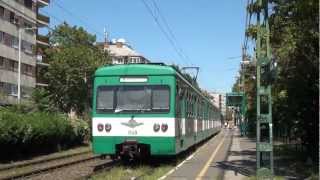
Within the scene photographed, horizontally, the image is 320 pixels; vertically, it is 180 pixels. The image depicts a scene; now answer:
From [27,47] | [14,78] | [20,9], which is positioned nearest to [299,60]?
[14,78]

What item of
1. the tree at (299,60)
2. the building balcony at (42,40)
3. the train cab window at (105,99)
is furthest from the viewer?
the building balcony at (42,40)

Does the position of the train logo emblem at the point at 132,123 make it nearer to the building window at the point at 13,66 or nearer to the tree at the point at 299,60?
the tree at the point at 299,60

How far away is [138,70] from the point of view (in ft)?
70.5

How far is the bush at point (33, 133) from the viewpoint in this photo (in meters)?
27.1

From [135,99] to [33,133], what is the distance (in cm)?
974

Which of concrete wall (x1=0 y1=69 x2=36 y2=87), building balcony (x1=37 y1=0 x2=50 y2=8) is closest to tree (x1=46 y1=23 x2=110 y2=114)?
concrete wall (x1=0 y1=69 x2=36 y2=87)

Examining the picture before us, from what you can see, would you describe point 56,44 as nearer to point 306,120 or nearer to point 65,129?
point 65,129

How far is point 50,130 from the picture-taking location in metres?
32.2

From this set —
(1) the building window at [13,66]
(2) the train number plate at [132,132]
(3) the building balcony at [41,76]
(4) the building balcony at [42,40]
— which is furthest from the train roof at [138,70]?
(4) the building balcony at [42,40]

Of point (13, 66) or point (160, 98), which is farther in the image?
point (13, 66)

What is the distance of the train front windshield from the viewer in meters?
21.1

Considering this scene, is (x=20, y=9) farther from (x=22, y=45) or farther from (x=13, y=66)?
(x=13, y=66)

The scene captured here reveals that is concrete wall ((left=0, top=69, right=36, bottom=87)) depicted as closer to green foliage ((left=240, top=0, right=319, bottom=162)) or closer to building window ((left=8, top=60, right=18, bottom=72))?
building window ((left=8, top=60, right=18, bottom=72))

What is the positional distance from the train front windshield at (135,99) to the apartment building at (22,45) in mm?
46908
